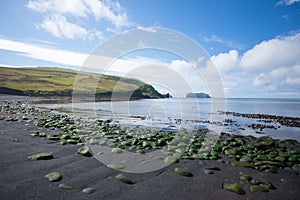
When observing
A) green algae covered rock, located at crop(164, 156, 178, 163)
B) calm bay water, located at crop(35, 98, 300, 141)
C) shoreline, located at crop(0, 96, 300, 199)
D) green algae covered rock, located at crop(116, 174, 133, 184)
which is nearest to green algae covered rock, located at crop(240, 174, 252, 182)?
shoreline, located at crop(0, 96, 300, 199)

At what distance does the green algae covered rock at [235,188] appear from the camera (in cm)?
369

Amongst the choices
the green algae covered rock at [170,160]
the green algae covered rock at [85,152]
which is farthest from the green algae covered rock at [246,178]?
the green algae covered rock at [85,152]

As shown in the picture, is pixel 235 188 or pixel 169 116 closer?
pixel 235 188

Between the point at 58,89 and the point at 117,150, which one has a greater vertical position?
the point at 58,89

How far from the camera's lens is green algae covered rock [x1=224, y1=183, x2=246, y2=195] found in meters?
3.69

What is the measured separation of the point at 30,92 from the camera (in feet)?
189

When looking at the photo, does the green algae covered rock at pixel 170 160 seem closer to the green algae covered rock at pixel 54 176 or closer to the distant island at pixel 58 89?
the green algae covered rock at pixel 54 176

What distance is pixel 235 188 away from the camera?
377cm

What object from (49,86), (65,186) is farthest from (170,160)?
(49,86)

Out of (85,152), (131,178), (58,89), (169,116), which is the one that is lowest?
(169,116)

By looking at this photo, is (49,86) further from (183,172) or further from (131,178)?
(183,172)

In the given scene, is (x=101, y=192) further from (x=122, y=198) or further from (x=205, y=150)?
(x=205, y=150)

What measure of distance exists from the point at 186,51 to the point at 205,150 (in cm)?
526

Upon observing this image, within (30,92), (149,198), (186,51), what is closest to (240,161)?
(149,198)
